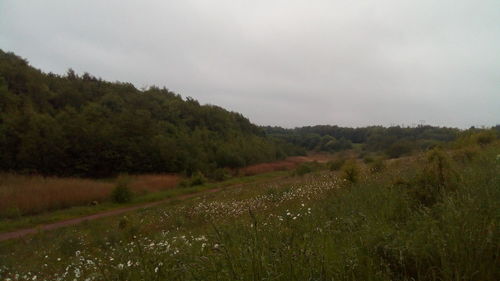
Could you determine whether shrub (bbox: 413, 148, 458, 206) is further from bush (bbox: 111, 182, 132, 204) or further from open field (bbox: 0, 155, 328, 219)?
bush (bbox: 111, 182, 132, 204)

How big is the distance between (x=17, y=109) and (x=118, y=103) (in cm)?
1632

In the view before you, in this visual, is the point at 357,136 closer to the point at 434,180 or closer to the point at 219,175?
the point at 219,175

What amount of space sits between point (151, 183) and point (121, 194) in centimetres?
671

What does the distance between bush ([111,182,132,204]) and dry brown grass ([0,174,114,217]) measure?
1118 mm

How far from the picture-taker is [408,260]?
2.63m

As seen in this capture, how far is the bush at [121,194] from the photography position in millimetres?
21656

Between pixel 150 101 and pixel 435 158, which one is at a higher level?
pixel 150 101

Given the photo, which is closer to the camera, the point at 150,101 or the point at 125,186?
the point at 125,186

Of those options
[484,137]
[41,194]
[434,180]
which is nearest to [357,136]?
[484,137]

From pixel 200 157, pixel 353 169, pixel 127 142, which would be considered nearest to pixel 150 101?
pixel 200 157

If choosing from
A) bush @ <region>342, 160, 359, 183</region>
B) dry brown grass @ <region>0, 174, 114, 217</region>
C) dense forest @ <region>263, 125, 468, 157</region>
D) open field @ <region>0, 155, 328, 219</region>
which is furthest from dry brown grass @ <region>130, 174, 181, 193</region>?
dense forest @ <region>263, 125, 468, 157</region>

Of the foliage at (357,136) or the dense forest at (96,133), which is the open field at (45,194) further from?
the foliage at (357,136)

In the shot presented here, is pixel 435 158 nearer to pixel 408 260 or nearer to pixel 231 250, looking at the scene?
pixel 408 260

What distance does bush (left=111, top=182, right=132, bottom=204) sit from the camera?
71.1 ft
